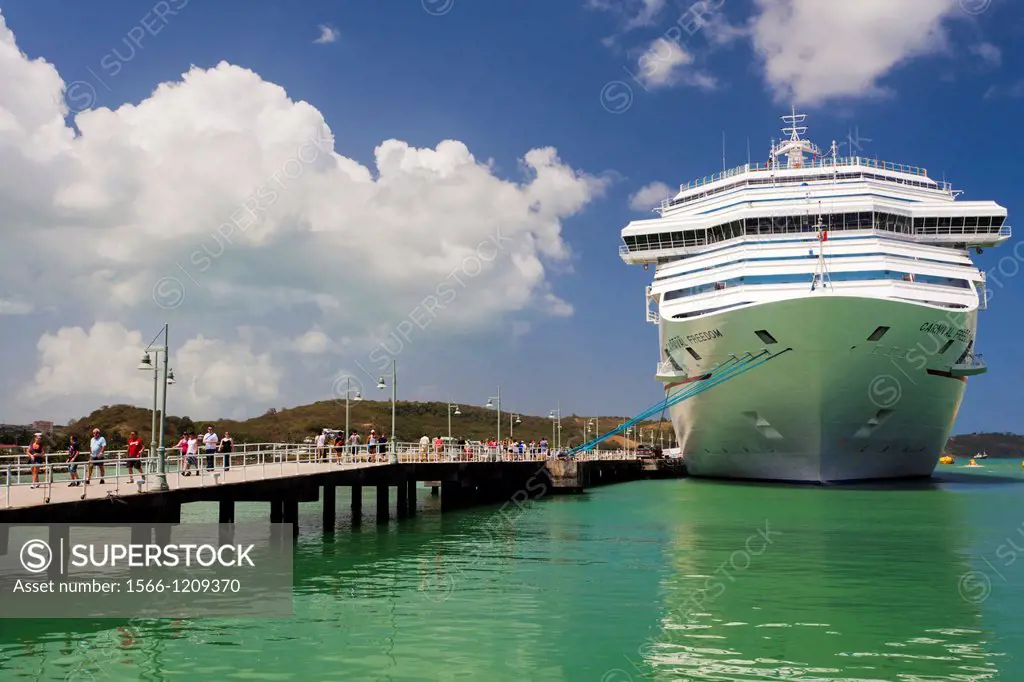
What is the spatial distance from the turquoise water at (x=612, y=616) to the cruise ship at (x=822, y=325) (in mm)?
9419

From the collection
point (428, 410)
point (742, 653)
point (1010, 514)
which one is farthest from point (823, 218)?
point (428, 410)

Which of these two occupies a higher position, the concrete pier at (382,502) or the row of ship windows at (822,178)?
the row of ship windows at (822,178)

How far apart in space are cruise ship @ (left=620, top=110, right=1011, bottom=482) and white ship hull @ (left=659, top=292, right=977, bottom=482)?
64 mm

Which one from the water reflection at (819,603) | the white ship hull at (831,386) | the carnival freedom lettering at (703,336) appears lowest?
the water reflection at (819,603)

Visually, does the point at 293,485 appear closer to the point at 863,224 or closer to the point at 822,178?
the point at 863,224

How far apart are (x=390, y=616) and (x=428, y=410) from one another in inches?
7035

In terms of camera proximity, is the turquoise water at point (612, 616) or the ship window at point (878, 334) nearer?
the turquoise water at point (612, 616)

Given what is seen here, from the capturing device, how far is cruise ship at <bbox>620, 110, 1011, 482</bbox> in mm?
37250

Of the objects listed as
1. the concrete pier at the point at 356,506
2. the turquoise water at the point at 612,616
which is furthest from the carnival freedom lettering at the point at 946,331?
the concrete pier at the point at 356,506

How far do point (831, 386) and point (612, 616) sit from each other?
78.9ft

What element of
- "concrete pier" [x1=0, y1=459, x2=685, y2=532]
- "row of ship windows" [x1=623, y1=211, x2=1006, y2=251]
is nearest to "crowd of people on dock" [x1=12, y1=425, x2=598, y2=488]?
"concrete pier" [x1=0, y1=459, x2=685, y2=532]

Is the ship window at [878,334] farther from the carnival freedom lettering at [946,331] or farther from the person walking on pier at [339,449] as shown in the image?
the person walking on pier at [339,449]

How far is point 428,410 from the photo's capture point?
19388cm

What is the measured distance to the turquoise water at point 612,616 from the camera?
12.9 meters
